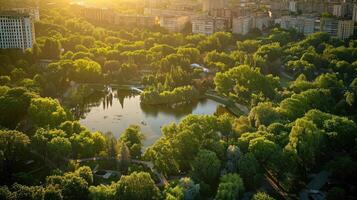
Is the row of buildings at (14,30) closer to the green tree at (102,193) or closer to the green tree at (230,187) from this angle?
the green tree at (102,193)

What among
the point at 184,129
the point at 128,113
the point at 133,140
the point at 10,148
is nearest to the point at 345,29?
the point at 128,113

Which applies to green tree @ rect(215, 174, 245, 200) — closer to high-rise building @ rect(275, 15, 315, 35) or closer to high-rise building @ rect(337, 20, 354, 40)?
high-rise building @ rect(337, 20, 354, 40)

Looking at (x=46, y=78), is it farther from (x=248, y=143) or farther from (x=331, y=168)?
(x=331, y=168)

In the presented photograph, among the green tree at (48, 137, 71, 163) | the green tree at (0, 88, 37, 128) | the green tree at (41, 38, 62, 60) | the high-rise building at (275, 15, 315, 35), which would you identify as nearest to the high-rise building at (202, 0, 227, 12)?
the high-rise building at (275, 15, 315, 35)

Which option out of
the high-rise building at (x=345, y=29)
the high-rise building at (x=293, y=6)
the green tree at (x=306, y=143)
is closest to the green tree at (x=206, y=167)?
the green tree at (x=306, y=143)

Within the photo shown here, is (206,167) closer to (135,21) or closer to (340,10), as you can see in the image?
(135,21)
